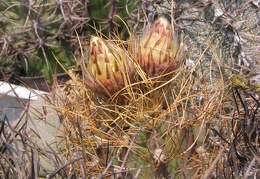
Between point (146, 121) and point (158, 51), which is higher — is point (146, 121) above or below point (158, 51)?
below

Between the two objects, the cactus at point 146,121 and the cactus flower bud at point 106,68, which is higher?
the cactus flower bud at point 106,68

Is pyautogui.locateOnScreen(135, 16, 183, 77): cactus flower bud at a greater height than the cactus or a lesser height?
greater

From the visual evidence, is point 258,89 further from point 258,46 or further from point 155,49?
point 258,46

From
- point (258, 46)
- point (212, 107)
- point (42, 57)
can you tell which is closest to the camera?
point (212, 107)

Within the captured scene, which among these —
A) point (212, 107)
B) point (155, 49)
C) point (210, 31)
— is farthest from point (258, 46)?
point (155, 49)
